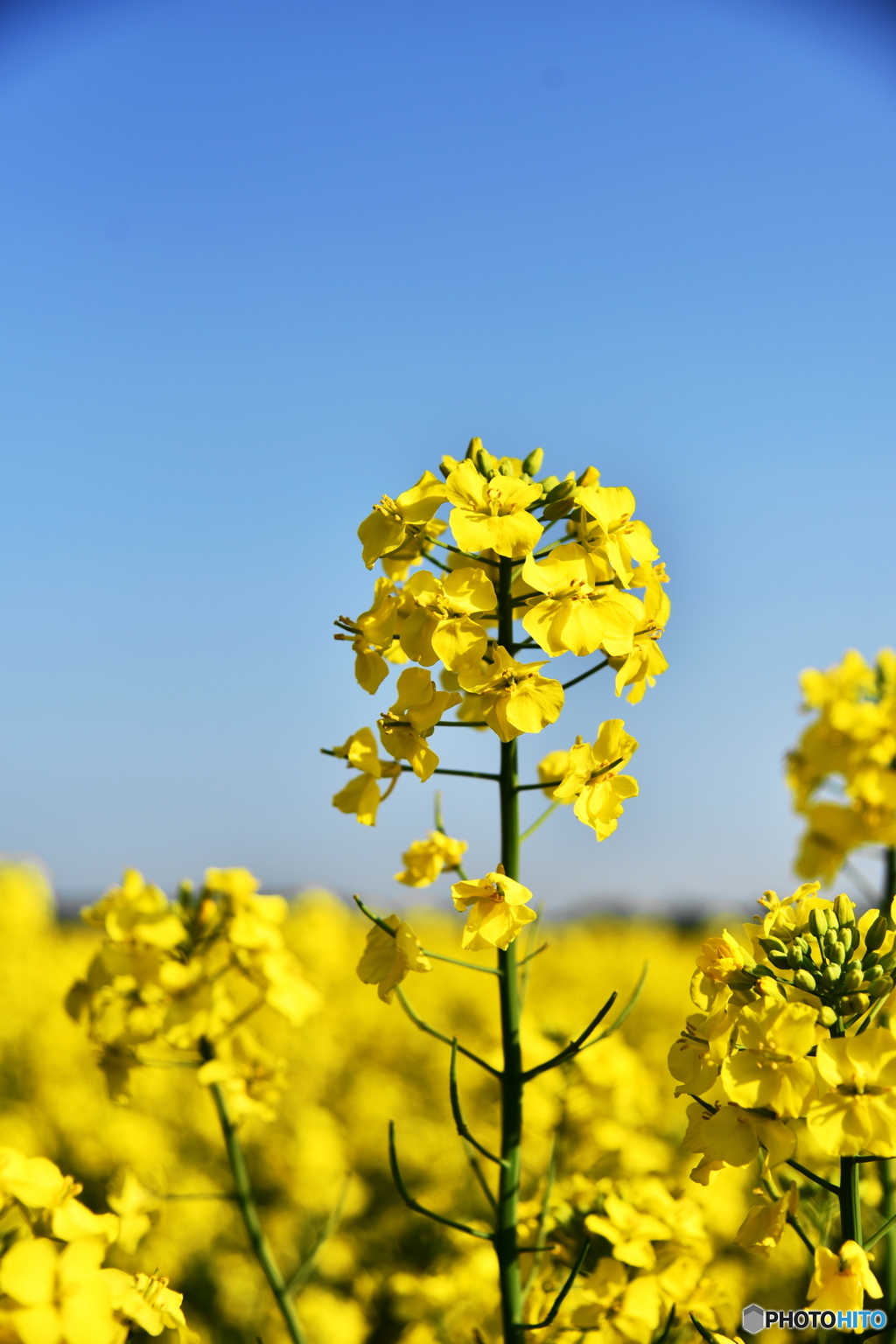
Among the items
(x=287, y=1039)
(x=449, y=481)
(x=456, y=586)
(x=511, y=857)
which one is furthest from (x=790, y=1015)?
(x=287, y=1039)

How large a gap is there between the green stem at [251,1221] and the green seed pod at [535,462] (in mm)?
1867

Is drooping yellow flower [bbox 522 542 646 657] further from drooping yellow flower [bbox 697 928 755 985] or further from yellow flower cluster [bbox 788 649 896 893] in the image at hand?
yellow flower cluster [bbox 788 649 896 893]

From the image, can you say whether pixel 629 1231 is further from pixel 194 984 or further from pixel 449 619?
pixel 449 619

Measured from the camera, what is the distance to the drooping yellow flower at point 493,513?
6.38 feet

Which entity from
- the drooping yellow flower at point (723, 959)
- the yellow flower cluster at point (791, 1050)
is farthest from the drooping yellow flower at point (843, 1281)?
the drooping yellow flower at point (723, 959)

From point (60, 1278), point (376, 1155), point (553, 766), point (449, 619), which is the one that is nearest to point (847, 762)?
point (553, 766)

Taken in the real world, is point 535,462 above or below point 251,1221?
above

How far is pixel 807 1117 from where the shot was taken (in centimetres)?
164

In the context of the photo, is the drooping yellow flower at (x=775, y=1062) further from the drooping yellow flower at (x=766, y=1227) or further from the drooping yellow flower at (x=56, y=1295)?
the drooping yellow flower at (x=56, y=1295)

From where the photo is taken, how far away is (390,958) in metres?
2.05

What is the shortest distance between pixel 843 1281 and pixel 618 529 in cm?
141

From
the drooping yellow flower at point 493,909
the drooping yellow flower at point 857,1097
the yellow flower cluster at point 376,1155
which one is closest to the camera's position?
the drooping yellow flower at point 857,1097

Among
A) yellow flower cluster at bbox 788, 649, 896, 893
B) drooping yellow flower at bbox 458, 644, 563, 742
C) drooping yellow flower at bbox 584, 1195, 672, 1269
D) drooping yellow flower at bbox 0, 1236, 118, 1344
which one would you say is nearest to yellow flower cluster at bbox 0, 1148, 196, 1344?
drooping yellow flower at bbox 0, 1236, 118, 1344

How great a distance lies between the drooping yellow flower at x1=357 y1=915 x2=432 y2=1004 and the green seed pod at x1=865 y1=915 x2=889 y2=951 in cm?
85
